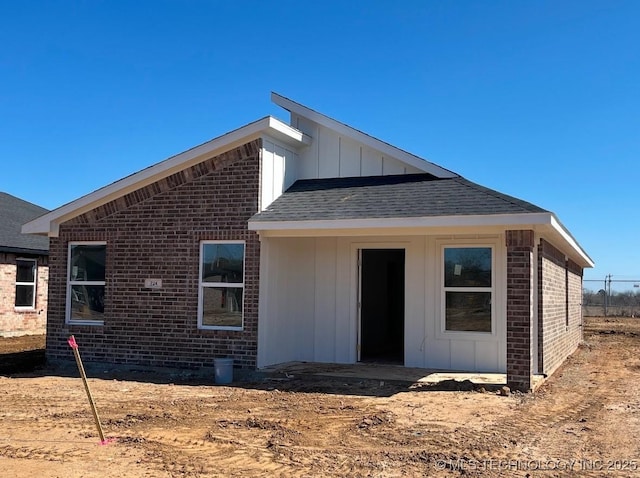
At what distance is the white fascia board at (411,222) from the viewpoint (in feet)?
34.7

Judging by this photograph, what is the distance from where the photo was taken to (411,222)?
37.4 feet

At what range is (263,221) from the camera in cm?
1248

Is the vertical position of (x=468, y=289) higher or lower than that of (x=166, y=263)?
lower

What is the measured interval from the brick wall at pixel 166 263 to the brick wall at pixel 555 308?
17.6 ft

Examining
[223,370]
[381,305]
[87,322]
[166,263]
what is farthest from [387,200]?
[87,322]

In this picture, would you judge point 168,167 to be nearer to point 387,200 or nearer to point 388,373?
point 387,200

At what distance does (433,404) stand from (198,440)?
3.82 metres

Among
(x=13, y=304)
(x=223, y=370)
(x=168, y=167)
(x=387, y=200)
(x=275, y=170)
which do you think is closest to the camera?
(x=223, y=370)

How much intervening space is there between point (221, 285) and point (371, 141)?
4.39m

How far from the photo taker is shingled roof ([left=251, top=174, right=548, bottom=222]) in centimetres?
1133

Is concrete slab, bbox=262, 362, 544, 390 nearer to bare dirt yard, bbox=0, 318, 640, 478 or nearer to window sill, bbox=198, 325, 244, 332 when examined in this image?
bare dirt yard, bbox=0, 318, 640, 478

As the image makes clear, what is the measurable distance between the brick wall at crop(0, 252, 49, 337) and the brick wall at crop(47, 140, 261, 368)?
7.94 m

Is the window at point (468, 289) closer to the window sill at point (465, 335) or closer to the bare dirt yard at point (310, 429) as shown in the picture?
the window sill at point (465, 335)

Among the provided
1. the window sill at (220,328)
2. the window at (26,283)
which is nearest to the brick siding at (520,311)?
the window sill at (220,328)
